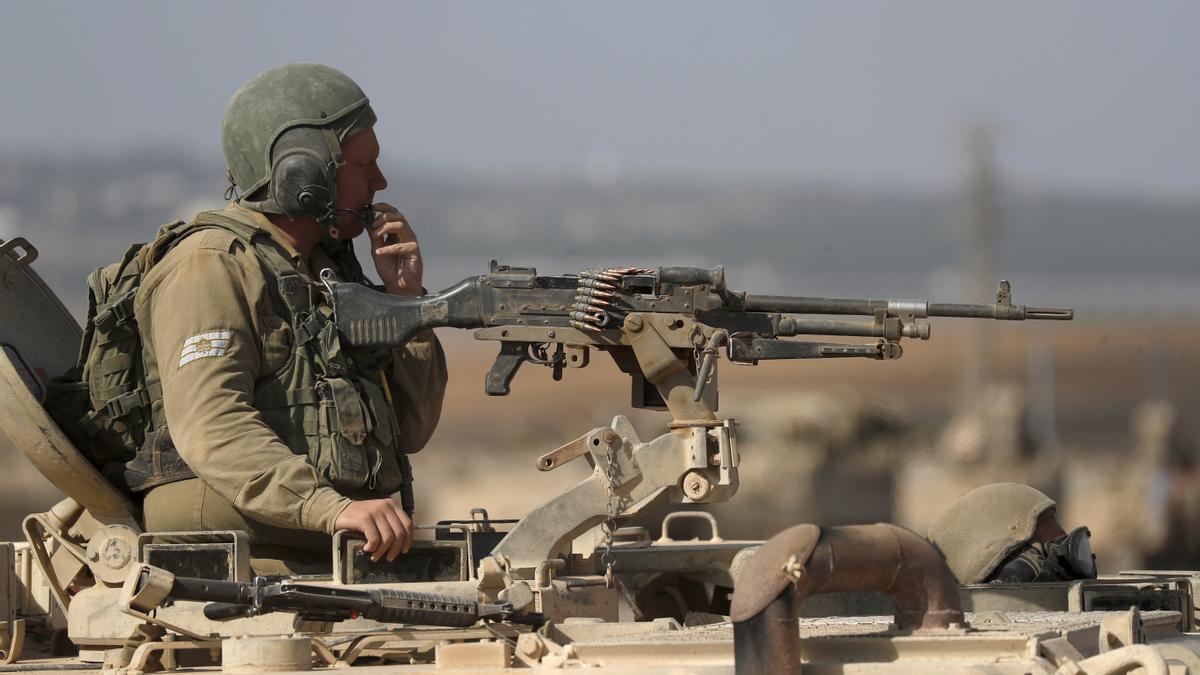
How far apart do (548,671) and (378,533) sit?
1.43 m

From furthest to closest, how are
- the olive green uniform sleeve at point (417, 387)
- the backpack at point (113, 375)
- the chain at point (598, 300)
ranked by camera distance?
the olive green uniform sleeve at point (417, 387)
the backpack at point (113, 375)
the chain at point (598, 300)

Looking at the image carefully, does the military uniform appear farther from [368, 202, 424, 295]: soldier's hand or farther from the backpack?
[368, 202, 424, 295]: soldier's hand

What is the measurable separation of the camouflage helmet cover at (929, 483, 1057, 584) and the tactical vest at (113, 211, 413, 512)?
247 centimetres

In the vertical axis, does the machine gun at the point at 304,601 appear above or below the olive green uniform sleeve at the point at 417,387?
below

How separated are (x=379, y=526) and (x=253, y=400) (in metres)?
0.95

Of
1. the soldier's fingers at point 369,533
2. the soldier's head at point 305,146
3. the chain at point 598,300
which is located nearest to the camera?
the soldier's fingers at point 369,533

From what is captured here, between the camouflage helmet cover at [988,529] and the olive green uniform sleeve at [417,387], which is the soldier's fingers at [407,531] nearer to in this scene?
the olive green uniform sleeve at [417,387]

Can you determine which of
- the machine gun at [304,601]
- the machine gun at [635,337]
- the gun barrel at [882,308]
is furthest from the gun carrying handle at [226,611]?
the gun barrel at [882,308]

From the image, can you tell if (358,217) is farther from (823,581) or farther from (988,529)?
(823,581)

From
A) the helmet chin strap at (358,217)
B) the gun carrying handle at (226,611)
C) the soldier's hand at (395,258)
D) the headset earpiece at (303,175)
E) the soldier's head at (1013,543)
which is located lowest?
the gun carrying handle at (226,611)

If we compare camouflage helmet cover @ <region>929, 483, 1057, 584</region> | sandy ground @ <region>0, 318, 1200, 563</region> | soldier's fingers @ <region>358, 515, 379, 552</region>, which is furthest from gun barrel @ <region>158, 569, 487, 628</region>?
sandy ground @ <region>0, 318, 1200, 563</region>

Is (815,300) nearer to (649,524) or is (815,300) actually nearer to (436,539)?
(436,539)

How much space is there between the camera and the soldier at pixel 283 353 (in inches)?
339

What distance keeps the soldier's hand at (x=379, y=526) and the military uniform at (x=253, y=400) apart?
3.3 inches
